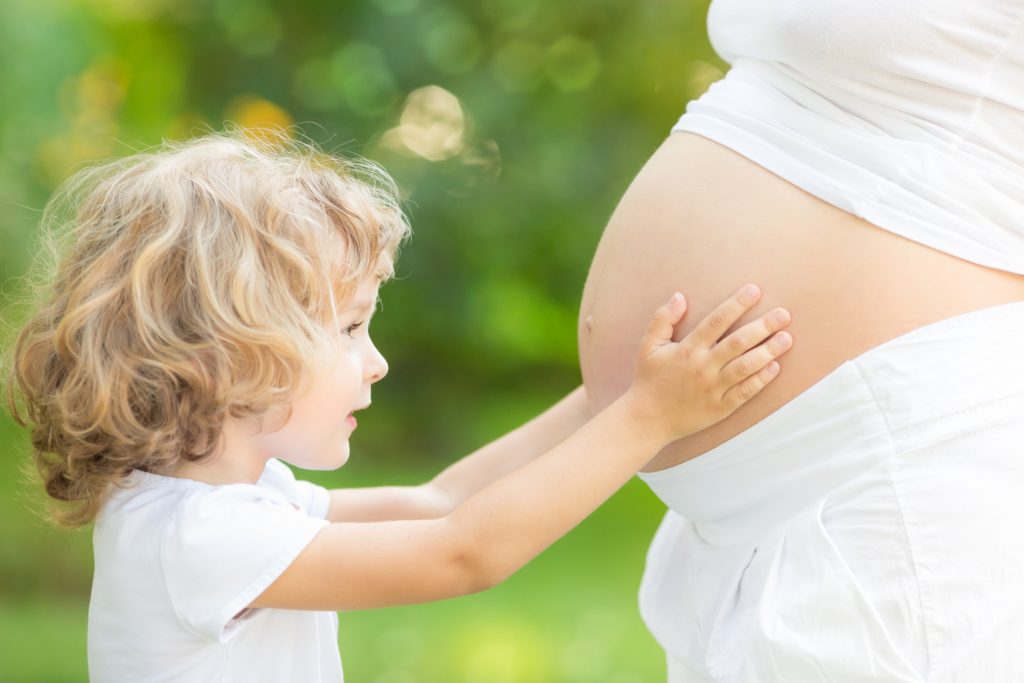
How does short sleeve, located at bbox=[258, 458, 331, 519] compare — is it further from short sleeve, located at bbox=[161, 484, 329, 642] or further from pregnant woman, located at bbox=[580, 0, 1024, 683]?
pregnant woman, located at bbox=[580, 0, 1024, 683]

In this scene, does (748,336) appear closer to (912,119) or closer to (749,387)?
(749,387)

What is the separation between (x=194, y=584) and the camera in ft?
3.69

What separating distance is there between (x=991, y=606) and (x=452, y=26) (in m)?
3.15

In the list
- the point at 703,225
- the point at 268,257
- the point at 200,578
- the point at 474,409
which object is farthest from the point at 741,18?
the point at 474,409

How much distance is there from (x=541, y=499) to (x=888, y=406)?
1.23 feet

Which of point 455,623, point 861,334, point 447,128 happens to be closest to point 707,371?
point 861,334

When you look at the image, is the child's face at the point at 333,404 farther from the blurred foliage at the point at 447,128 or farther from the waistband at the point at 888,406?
the blurred foliage at the point at 447,128

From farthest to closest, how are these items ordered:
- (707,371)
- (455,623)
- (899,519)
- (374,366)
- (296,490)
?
(455,623), (296,490), (374,366), (707,371), (899,519)

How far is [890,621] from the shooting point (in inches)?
41.9

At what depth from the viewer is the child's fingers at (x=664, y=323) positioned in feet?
4.00

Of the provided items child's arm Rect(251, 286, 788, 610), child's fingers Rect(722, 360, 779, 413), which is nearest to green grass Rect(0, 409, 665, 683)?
child's arm Rect(251, 286, 788, 610)

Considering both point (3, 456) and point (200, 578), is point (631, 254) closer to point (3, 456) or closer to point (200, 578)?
point (200, 578)

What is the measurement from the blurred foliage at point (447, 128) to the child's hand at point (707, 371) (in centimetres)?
214

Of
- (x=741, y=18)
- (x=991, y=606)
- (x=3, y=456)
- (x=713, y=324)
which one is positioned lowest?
(x=991, y=606)
